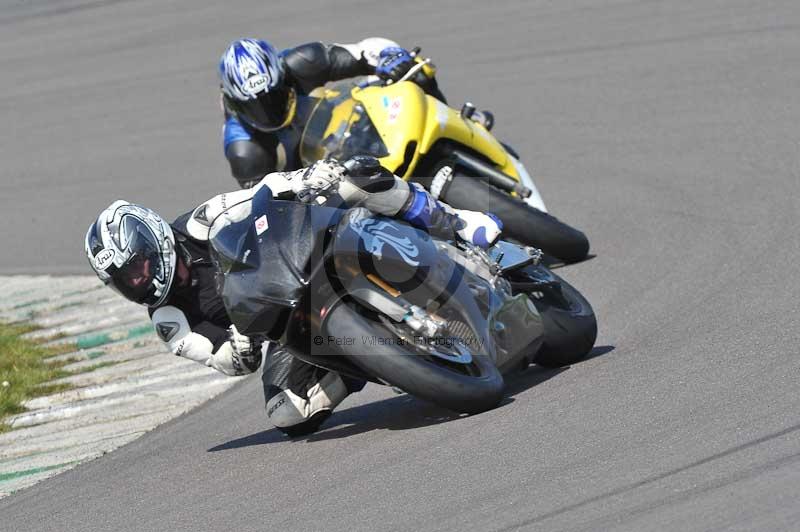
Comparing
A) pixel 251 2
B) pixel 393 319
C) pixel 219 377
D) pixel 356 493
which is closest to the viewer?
pixel 356 493

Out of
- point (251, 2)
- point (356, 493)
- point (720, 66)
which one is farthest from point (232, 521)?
point (251, 2)

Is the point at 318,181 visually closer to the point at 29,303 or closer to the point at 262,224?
the point at 262,224

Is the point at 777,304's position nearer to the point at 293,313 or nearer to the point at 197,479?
the point at 293,313

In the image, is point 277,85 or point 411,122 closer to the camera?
point 411,122

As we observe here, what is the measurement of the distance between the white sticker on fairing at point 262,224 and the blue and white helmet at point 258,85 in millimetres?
3059

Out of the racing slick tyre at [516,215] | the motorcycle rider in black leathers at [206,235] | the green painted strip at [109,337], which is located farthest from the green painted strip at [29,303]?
the motorcycle rider in black leathers at [206,235]

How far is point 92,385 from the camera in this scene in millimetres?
8453

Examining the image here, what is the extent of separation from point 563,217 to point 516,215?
1594 mm


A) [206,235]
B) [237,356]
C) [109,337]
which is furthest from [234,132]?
[237,356]

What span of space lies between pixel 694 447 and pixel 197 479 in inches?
89.3

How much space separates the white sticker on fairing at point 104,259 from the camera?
637 cm

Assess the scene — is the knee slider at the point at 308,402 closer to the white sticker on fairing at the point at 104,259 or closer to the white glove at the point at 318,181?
the white glove at the point at 318,181

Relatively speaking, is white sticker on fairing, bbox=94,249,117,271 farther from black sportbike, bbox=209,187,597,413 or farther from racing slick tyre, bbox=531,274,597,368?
racing slick tyre, bbox=531,274,597,368

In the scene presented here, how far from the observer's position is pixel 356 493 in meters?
4.96
